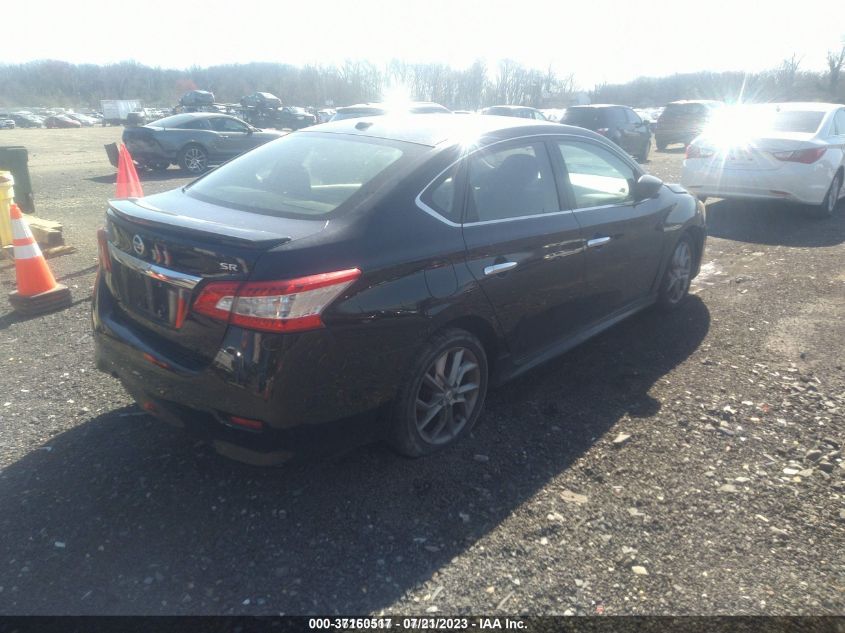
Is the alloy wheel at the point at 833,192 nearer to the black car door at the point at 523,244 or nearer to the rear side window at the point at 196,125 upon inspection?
the black car door at the point at 523,244

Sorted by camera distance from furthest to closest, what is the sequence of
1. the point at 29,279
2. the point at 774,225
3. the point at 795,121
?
the point at 795,121, the point at 774,225, the point at 29,279

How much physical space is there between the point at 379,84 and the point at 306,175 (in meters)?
80.4

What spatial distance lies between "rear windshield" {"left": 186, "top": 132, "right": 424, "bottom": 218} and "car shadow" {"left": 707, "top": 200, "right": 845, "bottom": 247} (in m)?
6.43

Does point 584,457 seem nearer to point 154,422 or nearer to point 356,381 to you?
point 356,381

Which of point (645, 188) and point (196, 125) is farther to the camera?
point (196, 125)

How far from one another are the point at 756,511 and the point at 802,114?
27.7ft

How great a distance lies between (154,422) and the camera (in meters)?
3.59

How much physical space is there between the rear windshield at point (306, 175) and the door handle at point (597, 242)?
1.33m

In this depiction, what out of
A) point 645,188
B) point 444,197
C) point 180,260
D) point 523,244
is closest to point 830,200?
point 645,188

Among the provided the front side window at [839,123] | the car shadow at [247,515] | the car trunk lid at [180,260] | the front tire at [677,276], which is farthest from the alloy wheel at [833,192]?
the car trunk lid at [180,260]

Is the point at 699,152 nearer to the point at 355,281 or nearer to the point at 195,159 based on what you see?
the point at 355,281

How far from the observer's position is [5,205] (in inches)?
275

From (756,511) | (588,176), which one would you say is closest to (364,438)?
(756,511)

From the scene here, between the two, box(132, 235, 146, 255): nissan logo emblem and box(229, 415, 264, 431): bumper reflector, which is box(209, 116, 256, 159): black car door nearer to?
box(132, 235, 146, 255): nissan logo emblem
